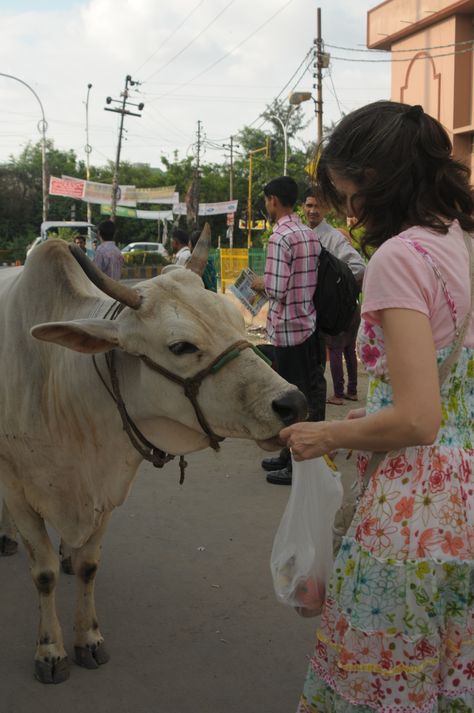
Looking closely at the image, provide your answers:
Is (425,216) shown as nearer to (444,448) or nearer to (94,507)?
(444,448)

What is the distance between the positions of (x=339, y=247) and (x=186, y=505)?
234 centimetres

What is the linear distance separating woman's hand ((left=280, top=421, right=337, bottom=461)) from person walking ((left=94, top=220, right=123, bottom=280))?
7.91 metres

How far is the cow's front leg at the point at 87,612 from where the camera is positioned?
9.96 ft

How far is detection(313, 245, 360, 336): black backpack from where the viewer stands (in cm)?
493

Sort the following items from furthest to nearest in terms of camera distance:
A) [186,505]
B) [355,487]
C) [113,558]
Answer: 1. [186,505]
2. [113,558]
3. [355,487]

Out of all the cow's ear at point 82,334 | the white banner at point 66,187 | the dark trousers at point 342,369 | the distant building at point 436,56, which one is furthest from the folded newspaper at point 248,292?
the white banner at point 66,187

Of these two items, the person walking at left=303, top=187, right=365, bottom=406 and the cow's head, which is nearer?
the cow's head

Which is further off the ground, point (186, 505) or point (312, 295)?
point (312, 295)

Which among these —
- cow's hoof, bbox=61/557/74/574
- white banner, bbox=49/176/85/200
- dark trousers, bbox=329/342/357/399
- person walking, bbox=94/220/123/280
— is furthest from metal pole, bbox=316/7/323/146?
cow's hoof, bbox=61/557/74/574

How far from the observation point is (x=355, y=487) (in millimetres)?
1895

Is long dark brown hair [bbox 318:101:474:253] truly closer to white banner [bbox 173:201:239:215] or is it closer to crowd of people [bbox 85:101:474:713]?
crowd of people [bbox 85:101:474:713]

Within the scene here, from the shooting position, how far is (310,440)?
5.49ft

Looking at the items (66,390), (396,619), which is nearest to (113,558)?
(66,390)

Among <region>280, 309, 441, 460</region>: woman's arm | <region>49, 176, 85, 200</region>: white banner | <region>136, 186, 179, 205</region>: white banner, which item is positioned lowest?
<region>280, 309, 441, 460</region>: woman's arm
